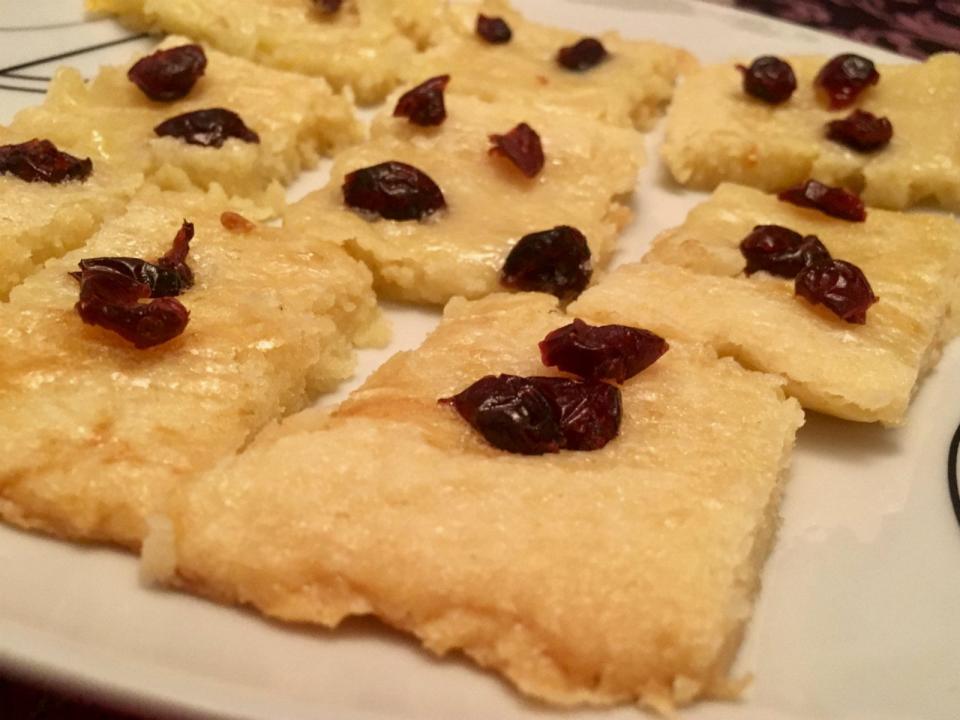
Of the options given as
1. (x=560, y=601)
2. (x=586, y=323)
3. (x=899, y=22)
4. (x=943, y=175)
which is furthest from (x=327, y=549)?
(x=899, y=22)

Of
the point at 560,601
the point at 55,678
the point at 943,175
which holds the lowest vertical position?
the point at 55,678

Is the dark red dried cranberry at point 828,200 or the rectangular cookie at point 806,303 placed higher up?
the dark red dried cranberry at point 828,200

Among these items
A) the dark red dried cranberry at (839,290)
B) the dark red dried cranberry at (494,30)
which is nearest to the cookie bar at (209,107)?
the dark red dried cranberry at (494,30)

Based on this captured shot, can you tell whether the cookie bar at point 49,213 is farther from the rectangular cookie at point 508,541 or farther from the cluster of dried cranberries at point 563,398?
the cluster of dried cranberries at point 563,398

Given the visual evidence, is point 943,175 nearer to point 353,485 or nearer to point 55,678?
point 353,485

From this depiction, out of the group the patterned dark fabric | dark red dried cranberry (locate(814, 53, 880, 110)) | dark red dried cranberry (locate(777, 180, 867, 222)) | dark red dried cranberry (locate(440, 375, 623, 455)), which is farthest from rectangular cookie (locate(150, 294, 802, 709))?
the patterned dark fabric
